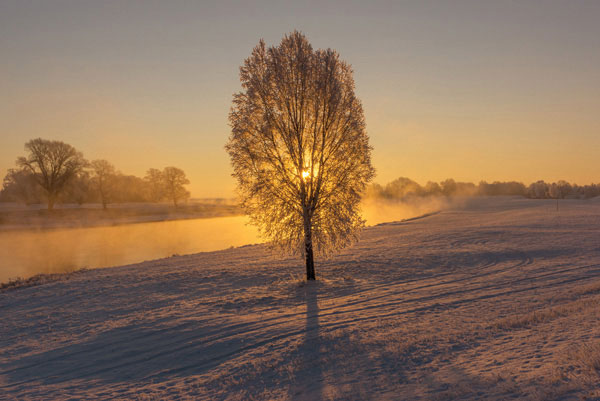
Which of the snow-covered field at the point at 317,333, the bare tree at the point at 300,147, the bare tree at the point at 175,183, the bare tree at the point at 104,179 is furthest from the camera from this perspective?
the bare tree at the point at 175,183

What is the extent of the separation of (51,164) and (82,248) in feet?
130

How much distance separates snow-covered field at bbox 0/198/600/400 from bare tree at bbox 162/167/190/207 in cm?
9197

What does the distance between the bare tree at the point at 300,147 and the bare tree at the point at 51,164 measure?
68.1 metres

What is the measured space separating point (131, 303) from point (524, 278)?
57.5 ft

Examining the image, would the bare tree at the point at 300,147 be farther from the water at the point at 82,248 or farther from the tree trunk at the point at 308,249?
the water at the point at 82,248

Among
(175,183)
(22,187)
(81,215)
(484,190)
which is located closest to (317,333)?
(81,215)

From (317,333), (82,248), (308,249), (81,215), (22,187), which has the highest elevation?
(22,187)

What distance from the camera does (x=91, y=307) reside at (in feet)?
48.0

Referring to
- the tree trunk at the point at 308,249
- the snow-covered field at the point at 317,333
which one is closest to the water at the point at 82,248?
the snow-covered field at the point at 317,333

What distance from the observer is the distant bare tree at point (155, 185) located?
108 meters

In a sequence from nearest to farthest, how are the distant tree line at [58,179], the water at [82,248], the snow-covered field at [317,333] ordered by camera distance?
the snow-covered field at [317,333], the water at [82,248], the distant tree line at [58,179]

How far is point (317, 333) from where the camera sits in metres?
10.6

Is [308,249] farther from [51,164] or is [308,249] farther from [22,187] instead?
[22,187]

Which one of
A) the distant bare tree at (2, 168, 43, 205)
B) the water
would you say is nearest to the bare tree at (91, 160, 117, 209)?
the distant bare tree at (2, 168, 43, 205)
